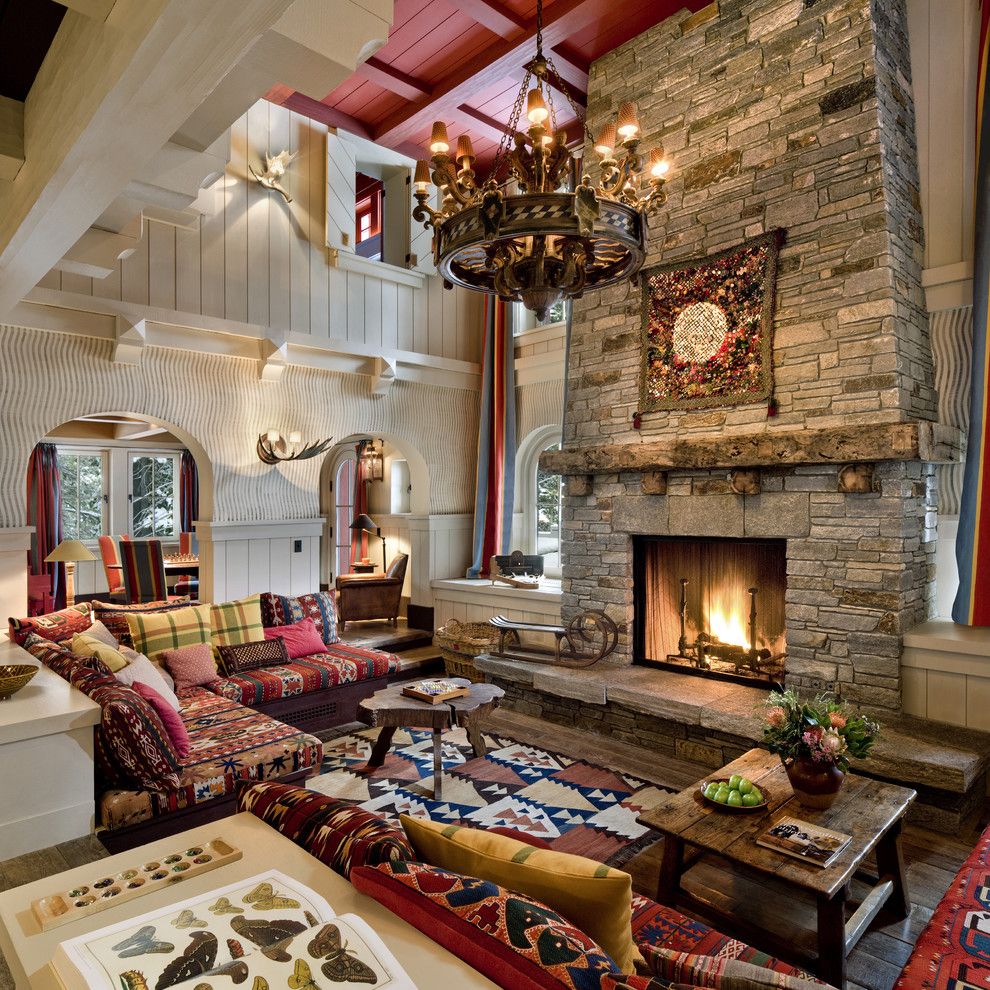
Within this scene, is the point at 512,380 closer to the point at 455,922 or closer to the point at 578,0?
the point at 578,0

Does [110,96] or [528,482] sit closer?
[110,96]

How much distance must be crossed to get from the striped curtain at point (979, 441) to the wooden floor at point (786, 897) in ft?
4.06

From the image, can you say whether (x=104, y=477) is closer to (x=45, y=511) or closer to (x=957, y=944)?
(x=45, y=511)

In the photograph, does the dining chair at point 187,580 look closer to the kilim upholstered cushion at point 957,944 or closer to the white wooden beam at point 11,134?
the white wooden beam at point 11,134

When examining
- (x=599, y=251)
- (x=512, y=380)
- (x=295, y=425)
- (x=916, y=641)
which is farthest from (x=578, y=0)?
(x=916, y=641)

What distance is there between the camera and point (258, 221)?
562 cm

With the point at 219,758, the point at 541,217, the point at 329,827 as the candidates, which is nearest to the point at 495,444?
the point at 219,758

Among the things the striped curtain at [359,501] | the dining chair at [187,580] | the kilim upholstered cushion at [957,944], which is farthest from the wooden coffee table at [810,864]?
the striped curtain at [359,501]

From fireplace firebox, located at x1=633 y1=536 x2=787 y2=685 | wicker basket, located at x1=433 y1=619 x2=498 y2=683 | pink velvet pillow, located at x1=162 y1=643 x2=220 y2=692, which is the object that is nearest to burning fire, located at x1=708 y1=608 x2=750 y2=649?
fireplace firebox, located at x1=633 y1=536 x2=787 y2=685

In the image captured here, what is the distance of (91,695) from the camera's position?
2691mm

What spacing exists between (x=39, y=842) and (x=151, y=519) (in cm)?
910

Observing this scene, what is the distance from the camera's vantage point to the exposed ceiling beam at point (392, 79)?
510 cm

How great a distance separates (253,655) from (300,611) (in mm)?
683

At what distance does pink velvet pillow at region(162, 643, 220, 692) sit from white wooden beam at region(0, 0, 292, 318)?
2.74m
